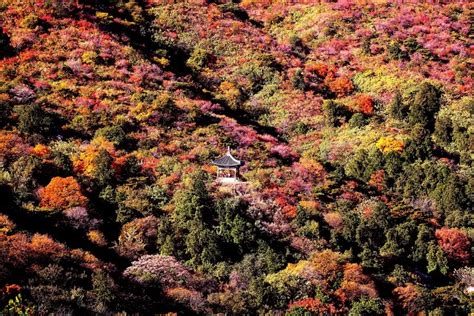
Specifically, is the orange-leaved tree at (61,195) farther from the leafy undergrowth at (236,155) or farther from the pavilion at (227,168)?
the pavilion at (227,168)

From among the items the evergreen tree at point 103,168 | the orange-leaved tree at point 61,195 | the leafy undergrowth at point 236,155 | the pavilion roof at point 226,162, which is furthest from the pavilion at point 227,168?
the orange-leaved tree at point 61,195

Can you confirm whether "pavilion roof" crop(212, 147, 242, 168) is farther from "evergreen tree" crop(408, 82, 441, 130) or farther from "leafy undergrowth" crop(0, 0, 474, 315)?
"evergreen tree" crop(408, 82, 441, 130)

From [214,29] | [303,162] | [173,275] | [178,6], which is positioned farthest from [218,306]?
[178,6]

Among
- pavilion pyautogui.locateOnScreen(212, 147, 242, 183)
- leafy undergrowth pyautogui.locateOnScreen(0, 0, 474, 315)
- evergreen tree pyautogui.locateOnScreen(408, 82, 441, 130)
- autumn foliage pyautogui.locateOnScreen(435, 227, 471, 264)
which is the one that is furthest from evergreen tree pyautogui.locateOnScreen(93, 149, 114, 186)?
evergreen tree pyautogui.locateOnScreen(408, 82, 441, 130)

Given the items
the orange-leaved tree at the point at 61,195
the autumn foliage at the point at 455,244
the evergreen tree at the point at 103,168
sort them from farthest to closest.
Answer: the evergreen tree at the point at 103,168
the autumn foliage at the point at 455,244
the orange-leaved tree at the point at 61,195

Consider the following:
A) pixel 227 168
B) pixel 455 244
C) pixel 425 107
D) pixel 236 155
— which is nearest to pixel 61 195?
pixel 227 168

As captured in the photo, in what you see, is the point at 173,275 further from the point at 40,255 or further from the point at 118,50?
the point at 118,50

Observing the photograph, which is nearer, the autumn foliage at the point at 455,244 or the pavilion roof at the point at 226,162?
the autumn foliage at the point at 455,244
